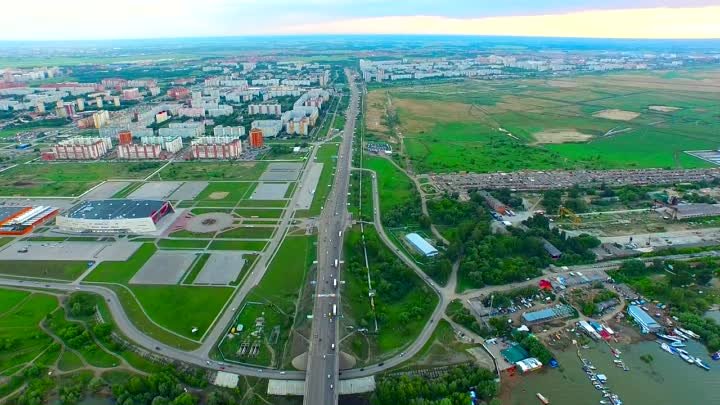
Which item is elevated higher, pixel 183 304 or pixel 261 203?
pixel 261 203

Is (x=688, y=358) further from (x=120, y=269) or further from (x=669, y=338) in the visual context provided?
(x=120, y=269)

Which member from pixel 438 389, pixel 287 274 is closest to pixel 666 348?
pixel 438 389

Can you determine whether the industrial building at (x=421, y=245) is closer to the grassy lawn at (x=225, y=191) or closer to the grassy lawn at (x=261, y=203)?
the grassy lawn at (x=261, y=203)

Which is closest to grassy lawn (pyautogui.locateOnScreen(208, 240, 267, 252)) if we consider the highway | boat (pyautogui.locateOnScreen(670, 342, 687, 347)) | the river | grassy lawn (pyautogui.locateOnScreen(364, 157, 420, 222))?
the highway

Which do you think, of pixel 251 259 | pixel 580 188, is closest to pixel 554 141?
pixel 580 188

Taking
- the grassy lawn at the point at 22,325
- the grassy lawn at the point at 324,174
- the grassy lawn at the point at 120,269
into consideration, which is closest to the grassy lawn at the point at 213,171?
the grassy lawn at the point at 324,174

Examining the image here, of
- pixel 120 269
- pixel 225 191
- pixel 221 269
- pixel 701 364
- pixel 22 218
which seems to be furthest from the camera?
pixel 225 191
